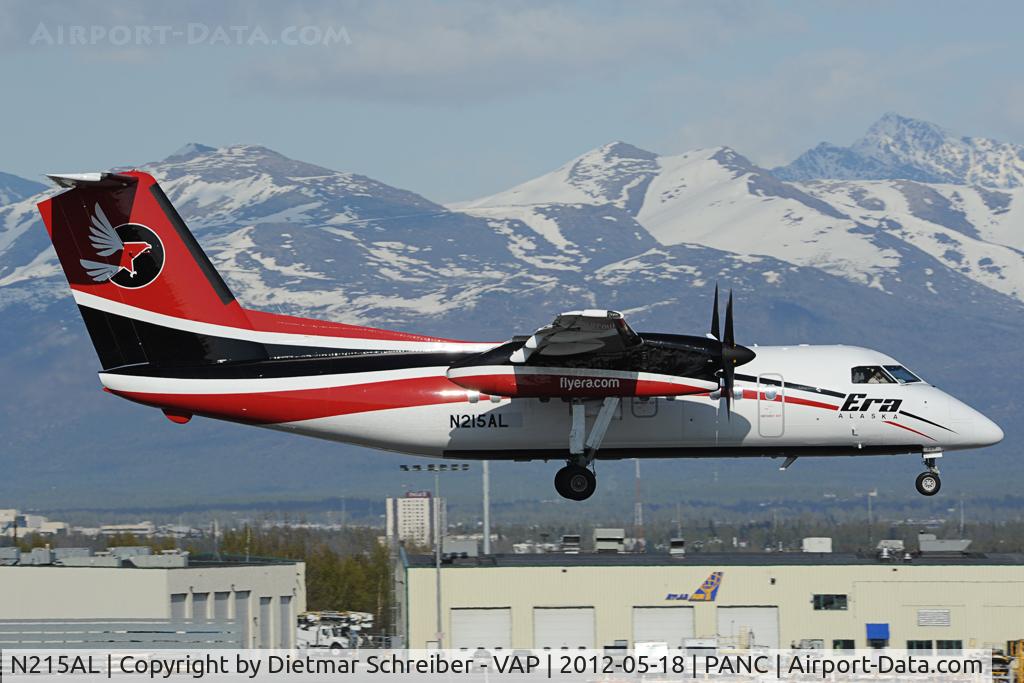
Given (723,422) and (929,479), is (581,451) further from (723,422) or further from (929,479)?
(929,479)

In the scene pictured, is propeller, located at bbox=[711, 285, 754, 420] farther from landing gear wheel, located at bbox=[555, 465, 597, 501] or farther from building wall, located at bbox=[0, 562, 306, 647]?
building wall, located at bbox=[0, 562, 306, 647]

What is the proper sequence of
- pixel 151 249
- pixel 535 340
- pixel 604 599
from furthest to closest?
1. pixel 604 599
2. pixel 151 249
3. pixel 535 340

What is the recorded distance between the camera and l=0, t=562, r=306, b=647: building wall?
68.2 m

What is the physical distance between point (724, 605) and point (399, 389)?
1131 inches

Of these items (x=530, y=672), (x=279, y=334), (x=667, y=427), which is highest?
(x=279, y=334)

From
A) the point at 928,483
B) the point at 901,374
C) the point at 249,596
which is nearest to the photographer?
the point at 928,483

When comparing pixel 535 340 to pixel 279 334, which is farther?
pixel 279 334

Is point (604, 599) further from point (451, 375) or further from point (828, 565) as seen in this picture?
point (451, 375)

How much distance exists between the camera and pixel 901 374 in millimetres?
35375

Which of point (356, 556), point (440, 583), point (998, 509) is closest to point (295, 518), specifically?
point (356, 556)

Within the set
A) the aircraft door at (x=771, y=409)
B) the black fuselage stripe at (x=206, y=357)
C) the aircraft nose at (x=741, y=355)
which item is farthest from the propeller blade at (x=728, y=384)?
the black fuselage stripe at (x=206, y=357)

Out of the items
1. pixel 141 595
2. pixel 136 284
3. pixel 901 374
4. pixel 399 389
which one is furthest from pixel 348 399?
pixel 141 595

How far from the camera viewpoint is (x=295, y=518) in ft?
550

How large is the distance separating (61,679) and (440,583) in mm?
14770
